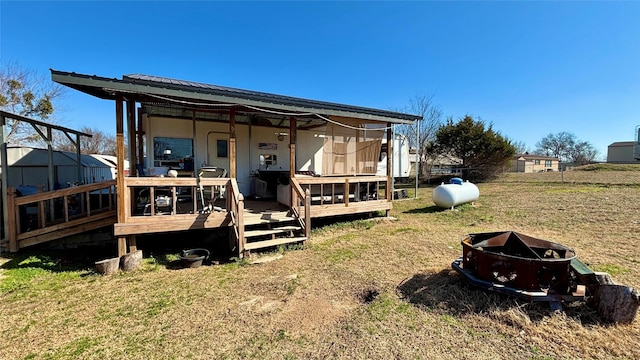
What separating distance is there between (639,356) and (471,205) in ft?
29.0

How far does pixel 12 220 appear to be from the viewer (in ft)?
16.9

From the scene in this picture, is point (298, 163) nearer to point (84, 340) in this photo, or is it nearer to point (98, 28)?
point (84, 340)

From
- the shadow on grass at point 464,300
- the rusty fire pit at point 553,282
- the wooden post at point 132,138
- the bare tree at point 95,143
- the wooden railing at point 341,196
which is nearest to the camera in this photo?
the rusty fire pit at point 553,282

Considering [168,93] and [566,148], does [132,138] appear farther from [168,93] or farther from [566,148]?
[566,148]

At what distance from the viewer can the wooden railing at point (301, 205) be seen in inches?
244

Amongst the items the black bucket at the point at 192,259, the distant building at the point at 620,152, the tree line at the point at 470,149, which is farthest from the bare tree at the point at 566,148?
the black bucket at the point at 192,259

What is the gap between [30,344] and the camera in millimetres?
2840

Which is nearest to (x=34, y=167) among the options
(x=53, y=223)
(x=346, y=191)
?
(x=53, y=223)

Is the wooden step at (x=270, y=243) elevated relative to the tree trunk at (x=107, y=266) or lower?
elevated

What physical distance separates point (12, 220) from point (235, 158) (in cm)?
437

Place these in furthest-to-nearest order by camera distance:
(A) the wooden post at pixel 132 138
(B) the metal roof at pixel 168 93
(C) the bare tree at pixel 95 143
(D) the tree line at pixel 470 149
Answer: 1. (C) the bare tree at pixel 95 143
2. (D) the tree line at pixel 470 149
3. (A) the wooden post at pixel 132 138
4. (B) the metal roof at pixel 168 93

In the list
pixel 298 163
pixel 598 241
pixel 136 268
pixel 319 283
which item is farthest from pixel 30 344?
pixel 598 241

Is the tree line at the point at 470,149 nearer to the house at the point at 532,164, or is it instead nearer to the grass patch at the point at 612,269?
the grass patch at the point at 612,269

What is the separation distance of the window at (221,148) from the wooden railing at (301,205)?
3.18m
